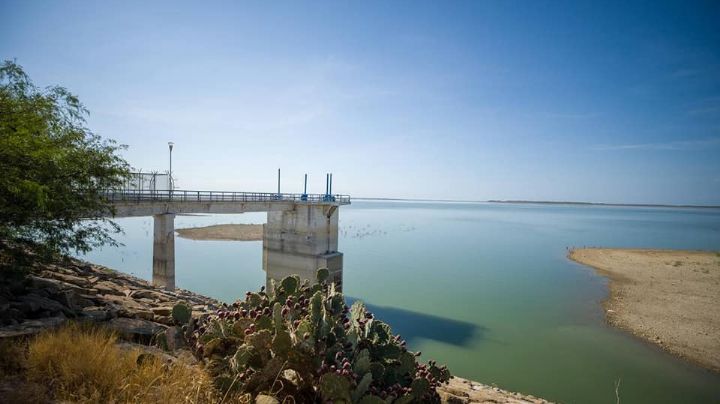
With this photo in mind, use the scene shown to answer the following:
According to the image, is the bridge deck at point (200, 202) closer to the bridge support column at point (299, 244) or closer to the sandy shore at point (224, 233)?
the bridge support column at point (299, 244)

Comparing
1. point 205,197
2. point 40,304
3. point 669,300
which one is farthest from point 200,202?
point 669,300

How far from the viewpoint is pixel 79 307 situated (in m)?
7.41

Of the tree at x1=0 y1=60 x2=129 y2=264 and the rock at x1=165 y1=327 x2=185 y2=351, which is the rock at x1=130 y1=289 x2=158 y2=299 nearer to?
the tree at x1=0 y1=60 x2=129 y2=264

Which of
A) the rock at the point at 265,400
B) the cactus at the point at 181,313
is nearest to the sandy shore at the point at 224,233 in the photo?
the cactus at the point at 181,313

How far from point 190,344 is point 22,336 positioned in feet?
8.16

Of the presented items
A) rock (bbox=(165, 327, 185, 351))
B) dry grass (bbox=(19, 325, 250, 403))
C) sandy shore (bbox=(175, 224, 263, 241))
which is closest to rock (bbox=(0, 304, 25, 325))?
dry grass (bbox=(19, 325, 250, 403))

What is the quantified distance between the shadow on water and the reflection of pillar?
13.7 m

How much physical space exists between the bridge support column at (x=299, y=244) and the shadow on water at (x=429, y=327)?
6.68 meters

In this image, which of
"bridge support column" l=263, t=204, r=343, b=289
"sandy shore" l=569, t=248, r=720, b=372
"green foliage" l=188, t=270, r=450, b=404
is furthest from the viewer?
"bridge support column" l=263, t=204, r=343, b=289

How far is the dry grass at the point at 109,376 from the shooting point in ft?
13.0

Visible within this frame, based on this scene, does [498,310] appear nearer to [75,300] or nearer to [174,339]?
[174,339]

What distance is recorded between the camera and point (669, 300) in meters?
27.0

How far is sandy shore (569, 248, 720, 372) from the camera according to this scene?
62.7 ft

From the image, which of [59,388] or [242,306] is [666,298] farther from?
[59,388]
